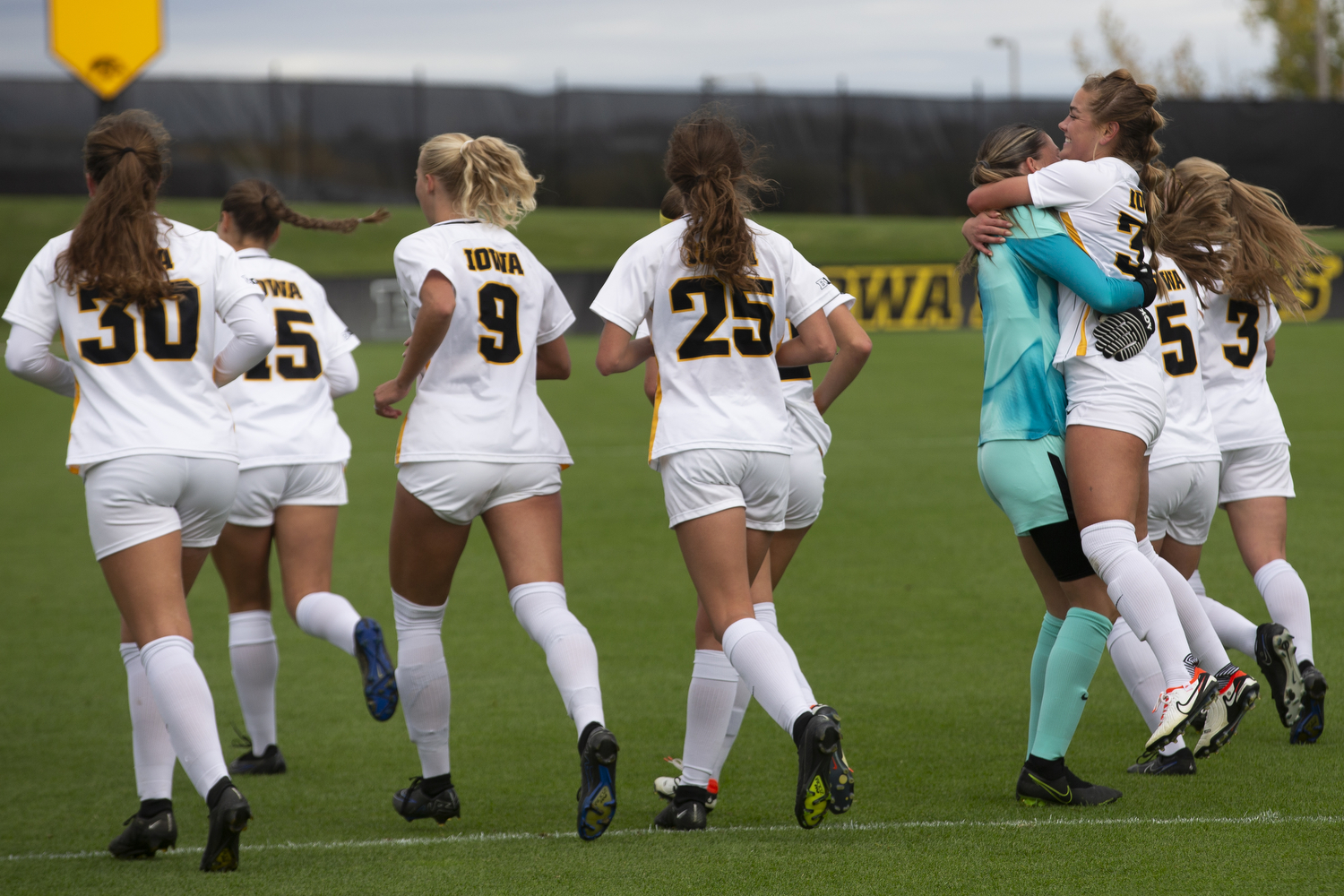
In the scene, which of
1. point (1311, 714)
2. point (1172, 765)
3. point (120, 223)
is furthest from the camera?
point (1311, 714)

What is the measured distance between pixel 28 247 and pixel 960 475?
24435 millimetres

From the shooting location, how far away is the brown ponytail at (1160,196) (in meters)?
3.69

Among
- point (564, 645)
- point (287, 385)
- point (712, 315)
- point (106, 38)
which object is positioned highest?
point (106, 38)

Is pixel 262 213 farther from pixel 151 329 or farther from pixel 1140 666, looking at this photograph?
pixel 1140 666

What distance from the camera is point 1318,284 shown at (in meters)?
20.7

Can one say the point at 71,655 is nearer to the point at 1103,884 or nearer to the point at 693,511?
the point at 693,511

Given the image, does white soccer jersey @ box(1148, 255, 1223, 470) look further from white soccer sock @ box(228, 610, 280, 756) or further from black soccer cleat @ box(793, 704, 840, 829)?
white soccer sock @ box(228, 610, 280, 756)

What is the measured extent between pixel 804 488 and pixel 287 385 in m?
2.16

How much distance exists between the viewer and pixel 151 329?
3559 millimetres

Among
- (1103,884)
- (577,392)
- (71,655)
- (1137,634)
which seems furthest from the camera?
(577,392)

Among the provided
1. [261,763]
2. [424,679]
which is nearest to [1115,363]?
[424,679]

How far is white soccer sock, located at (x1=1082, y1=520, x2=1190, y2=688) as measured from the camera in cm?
344

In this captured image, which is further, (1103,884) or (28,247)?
(28,247)

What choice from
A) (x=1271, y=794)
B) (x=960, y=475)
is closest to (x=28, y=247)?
(x=960, y=475)
